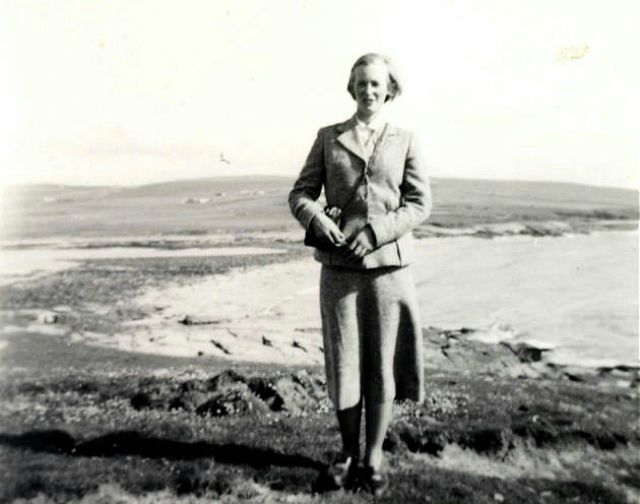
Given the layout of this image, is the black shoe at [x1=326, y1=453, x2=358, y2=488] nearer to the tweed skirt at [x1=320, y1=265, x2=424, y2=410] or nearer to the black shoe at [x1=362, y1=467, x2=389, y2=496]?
the black shoe at [x1=362, y1=467, x2=389, y2=496]

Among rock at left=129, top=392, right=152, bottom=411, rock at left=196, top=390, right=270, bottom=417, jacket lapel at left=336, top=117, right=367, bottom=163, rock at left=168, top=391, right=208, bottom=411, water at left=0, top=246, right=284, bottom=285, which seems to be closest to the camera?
jacket lapel at left=336, top=117, right=367, bottom=163

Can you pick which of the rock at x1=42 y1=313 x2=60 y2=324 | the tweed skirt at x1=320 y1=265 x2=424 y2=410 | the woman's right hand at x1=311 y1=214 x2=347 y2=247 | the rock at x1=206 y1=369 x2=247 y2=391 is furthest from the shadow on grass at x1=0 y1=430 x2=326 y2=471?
the rock at x1=42 y1=313 x2=60 y2=324

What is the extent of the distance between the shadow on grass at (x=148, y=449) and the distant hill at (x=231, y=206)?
909 centimetres

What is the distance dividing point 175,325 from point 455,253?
624 cm

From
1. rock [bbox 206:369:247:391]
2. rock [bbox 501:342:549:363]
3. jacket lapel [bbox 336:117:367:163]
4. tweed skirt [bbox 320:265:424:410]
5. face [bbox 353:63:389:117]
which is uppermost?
face [bbox 353:63:389:117]

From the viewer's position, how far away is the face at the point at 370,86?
336 cm

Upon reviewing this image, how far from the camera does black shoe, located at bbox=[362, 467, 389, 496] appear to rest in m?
3.62

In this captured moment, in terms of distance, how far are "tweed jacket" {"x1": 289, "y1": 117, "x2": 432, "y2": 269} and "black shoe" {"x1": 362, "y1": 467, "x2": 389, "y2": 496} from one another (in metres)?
1.23

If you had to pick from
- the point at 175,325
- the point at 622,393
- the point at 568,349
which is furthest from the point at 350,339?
the point at 175,325

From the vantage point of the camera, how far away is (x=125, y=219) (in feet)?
49.5

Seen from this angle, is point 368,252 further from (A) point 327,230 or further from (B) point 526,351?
(B) point 526,351

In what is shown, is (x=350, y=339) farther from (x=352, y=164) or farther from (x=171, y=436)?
(x=171, y=436)

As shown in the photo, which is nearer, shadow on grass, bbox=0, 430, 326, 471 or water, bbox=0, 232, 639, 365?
shadow on grass, bbox=0, 430, 326, 471

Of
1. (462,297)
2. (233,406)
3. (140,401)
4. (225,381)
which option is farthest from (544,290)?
(140,401)
